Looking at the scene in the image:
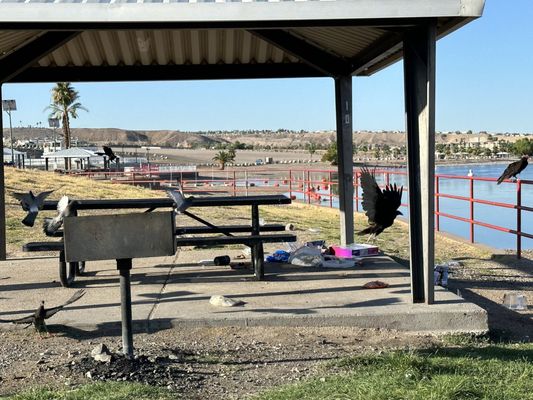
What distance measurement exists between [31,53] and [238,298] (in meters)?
3.63

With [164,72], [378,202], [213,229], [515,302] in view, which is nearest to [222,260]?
[213,229]

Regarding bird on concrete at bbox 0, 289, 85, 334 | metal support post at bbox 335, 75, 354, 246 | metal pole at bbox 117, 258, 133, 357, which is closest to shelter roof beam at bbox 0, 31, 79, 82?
bird on concrete at bbox 0, 289, 85, 334

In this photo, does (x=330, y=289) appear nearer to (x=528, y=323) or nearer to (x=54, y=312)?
(x=528, y=323)

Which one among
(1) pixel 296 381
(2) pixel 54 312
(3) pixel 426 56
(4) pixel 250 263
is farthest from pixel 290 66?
(1) pixel 296 381

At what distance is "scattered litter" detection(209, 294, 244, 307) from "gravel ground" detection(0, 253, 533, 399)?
52 cm

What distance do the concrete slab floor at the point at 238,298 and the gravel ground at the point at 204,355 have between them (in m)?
0.12

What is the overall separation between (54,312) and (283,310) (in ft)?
6.20

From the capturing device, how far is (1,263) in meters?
8.86

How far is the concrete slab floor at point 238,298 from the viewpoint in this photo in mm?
5848

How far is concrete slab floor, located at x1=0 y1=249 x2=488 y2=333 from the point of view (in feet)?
19.2

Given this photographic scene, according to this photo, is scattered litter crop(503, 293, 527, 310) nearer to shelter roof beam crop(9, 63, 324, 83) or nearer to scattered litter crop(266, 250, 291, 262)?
scattered litter crop(266, 250, 291, 262)

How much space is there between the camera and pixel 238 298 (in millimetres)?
6574

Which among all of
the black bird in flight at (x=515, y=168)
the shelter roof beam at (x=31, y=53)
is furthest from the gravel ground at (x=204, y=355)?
the black bird in flight at (x=515, y=168)

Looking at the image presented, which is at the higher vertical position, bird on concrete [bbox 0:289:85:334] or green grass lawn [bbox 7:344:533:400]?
bird on concrete [bbox 0:289:85:334]
